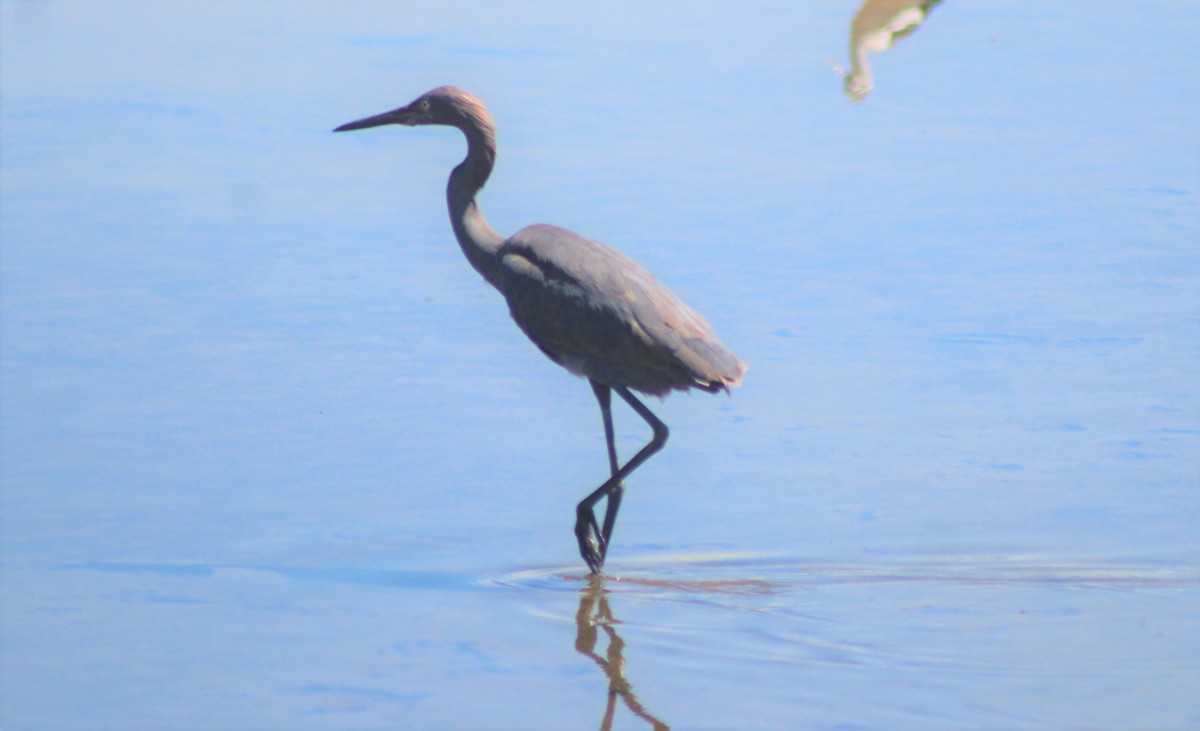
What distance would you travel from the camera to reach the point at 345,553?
5.75m

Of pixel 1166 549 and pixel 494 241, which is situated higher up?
pixel 494 241

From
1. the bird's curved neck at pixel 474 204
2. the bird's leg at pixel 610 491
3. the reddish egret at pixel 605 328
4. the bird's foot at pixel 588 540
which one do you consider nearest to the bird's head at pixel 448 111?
the bird's curved neck at pixel 474 204

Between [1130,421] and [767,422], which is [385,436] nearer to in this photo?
[767,422]

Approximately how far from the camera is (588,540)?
5.76 meters

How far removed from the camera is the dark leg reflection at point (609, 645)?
15.6ft

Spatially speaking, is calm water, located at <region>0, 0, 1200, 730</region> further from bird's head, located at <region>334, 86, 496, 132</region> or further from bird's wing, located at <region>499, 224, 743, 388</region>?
bird's head, located at <region>334, 86, 496, 132</region>

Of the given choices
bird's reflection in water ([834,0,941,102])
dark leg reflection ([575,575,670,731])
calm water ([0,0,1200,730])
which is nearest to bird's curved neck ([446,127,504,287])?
calm water ([0,0,1200,730])

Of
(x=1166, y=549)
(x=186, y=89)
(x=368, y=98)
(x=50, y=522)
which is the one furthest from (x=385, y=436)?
(x=186, y=89)

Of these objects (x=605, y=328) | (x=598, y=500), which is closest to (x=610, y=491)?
(x=598, y=500)

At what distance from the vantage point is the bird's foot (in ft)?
18.9

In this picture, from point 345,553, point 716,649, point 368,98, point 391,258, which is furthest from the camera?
point 368,98

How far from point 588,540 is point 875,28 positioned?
8815mm

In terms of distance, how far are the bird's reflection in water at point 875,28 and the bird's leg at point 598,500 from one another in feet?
20.8

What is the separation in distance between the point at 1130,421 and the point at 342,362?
313 cm
